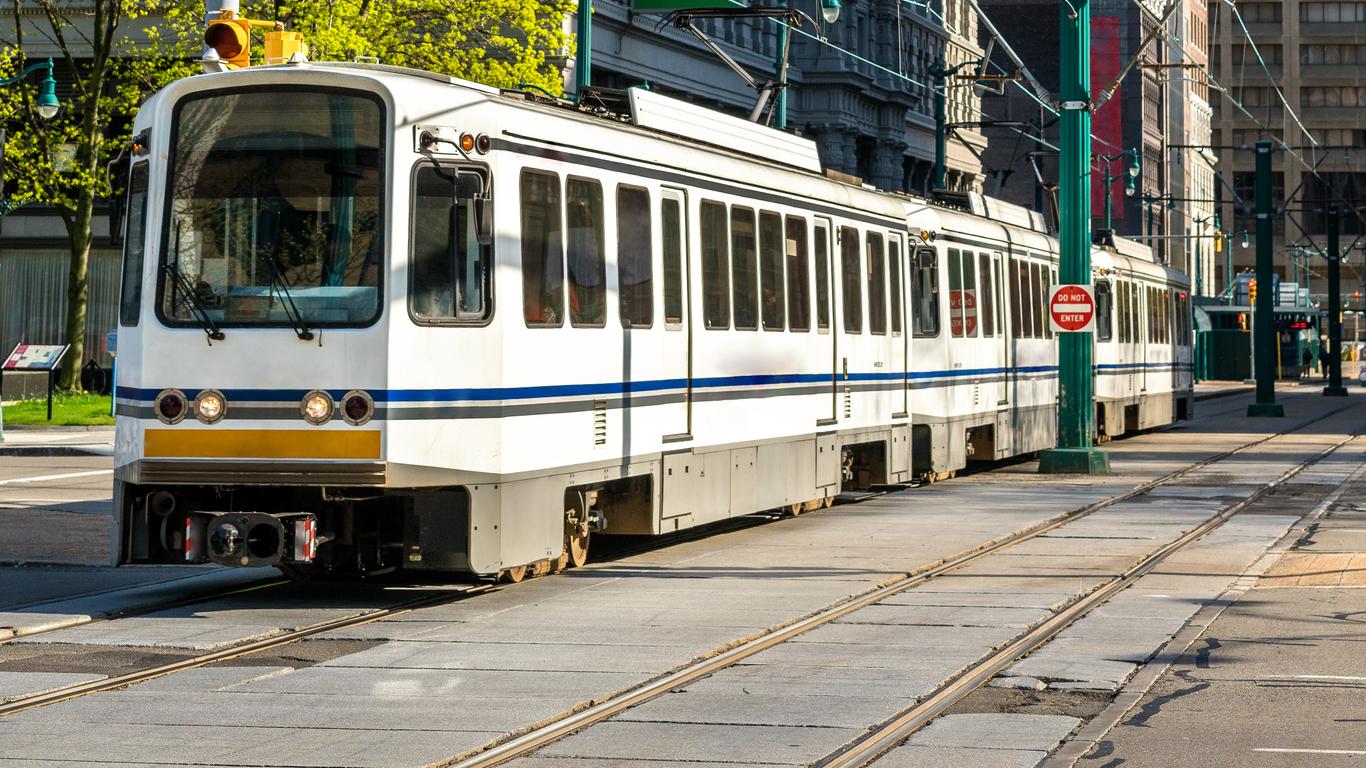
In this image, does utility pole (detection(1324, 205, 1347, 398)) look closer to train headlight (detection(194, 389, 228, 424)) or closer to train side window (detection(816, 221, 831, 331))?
train side window (detection(816, 221, 831, 331))

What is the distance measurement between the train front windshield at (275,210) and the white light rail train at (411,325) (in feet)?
0.04

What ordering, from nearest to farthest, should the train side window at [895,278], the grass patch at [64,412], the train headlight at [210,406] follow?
the train headlight at [210,406] < the train side window at [895,278] < the grass patch at [64,412]

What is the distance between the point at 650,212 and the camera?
613 inches

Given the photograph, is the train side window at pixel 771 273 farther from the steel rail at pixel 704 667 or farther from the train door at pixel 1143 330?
the train door at pixel 1143 330

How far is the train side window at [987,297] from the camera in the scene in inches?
1042

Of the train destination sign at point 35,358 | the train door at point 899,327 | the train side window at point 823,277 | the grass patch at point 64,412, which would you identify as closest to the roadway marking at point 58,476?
the grass patch at point 64,412


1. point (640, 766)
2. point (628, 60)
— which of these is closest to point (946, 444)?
point (640, 766)

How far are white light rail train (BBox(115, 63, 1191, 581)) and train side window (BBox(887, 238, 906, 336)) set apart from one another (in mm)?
5292

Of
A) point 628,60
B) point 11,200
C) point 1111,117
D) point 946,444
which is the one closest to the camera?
point 946,444

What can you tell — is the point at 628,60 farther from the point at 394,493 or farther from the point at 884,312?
the point at 394,493

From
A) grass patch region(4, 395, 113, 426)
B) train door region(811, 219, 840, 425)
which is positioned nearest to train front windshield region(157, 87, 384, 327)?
train door region(811, 219, 840, 425)

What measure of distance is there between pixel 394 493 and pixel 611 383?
8.31 feet

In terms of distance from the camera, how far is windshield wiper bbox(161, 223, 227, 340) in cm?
1268

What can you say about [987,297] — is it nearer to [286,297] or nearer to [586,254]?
[586,254]
